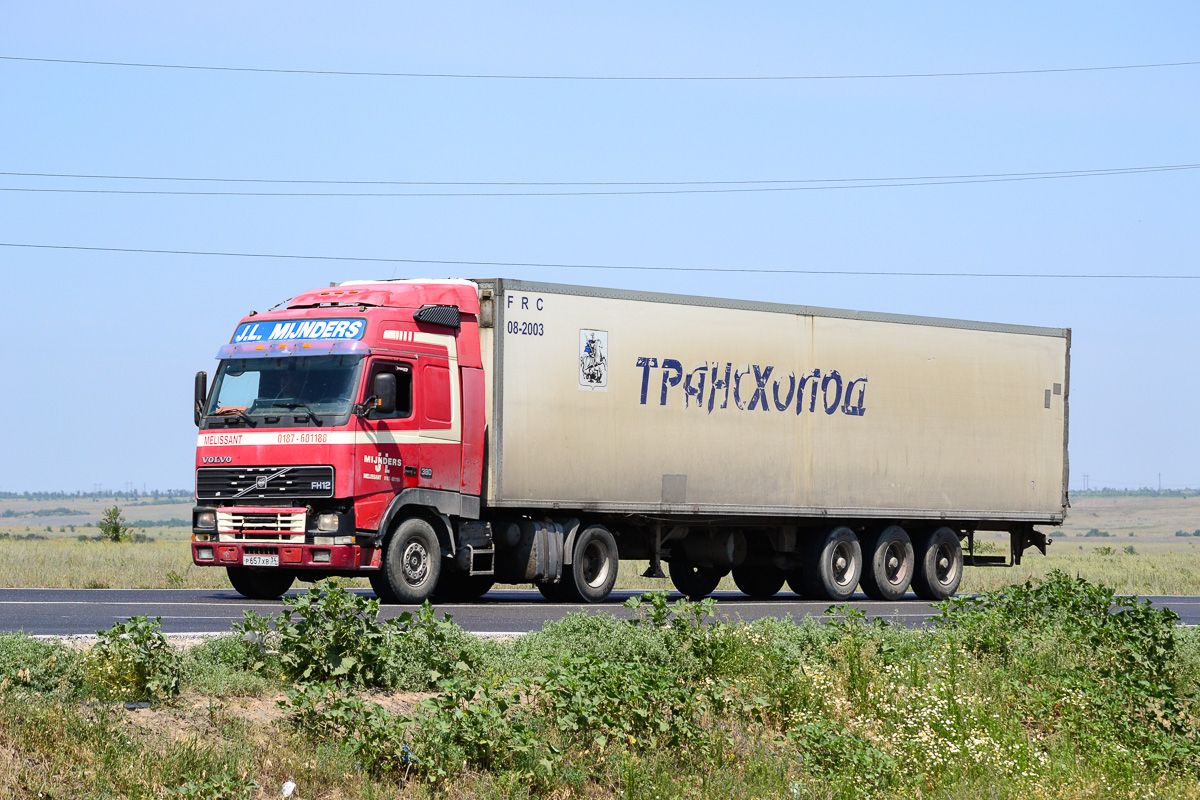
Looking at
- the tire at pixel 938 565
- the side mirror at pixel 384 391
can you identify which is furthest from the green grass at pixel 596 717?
the tire at pixel 938 565

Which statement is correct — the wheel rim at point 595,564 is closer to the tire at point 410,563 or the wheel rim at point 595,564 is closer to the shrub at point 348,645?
the tire at point 410,563

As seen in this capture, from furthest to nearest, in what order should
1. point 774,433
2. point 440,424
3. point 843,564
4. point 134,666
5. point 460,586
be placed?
point 843,564 < point 774,433 < point 460,586 < point 440,424 < point 134,666

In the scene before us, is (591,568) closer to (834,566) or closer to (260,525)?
(834,566)

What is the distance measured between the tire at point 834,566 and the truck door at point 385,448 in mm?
7333

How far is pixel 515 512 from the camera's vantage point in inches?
797

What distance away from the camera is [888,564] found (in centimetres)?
2425

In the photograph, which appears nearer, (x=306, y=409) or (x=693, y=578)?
(x=306, y=409)

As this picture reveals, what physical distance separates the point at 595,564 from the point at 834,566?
4370mm

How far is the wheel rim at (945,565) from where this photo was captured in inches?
992

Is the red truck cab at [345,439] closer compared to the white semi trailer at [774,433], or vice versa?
the red truck cab at [345,439]

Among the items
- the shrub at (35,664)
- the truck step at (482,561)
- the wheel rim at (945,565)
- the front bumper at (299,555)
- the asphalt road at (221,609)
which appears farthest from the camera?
the wheel rim at (945,565)

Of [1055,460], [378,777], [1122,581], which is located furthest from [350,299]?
[1122,581]

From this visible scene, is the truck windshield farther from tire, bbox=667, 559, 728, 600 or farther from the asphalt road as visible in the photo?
tire, bbox=667, 559, 728, 600

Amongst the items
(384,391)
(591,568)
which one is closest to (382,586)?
(384,391)
